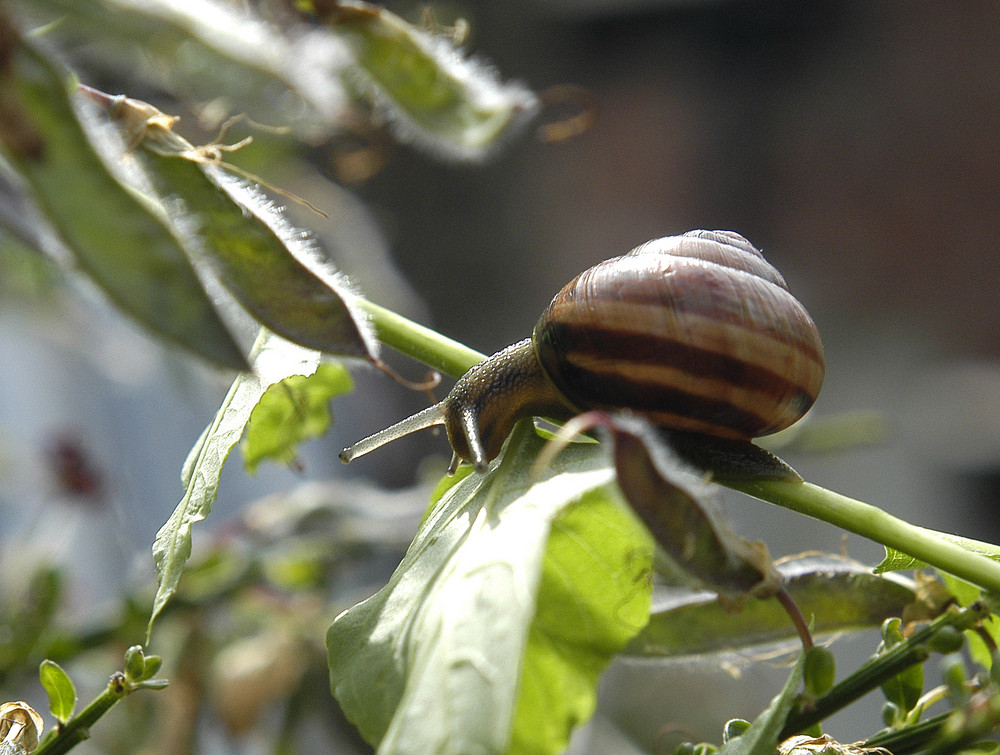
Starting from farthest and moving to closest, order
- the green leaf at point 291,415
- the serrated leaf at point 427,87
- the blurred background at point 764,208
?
the blurred background at point 764,208 → the serrated leaf at point 427,87 → the green leaf at point 291,415

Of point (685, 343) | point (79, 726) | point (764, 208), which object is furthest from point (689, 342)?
point (764, 208)

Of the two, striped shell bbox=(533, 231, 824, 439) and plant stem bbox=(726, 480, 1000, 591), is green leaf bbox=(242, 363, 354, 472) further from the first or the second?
plant stem bbox=(726, 480, 1000, 591)

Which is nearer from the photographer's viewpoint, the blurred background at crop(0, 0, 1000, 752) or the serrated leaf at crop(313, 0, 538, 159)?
the serrated leaf at crop(313, 0, 538, 159)

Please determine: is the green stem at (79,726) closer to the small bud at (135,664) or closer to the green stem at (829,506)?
the small bud at (135,664)

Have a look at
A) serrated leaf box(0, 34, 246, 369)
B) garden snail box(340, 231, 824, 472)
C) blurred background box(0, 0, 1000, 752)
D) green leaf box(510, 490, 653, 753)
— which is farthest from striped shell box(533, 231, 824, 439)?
blurred background box(0, 0, 1000, 752)

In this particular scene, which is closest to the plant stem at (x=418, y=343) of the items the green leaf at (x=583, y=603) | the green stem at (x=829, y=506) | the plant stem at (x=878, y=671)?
the green stem at (x=829, y=506)
